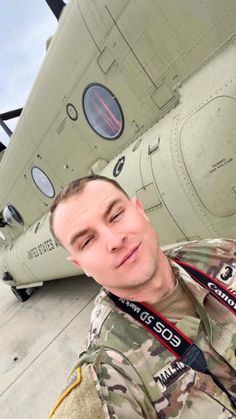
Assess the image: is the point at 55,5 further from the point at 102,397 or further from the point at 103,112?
the point at 102,397

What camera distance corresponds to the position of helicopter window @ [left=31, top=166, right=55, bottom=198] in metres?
5.12

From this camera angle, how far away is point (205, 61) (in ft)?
8.28

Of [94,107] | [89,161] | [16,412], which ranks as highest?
[94,107]

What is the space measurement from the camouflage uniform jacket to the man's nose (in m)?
0.22

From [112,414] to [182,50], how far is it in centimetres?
250

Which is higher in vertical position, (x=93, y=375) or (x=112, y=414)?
(x=93, y=375)

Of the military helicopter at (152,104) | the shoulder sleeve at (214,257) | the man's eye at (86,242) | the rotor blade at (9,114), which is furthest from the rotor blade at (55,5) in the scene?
the man's eye at (86,242)

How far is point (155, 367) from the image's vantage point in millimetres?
1129

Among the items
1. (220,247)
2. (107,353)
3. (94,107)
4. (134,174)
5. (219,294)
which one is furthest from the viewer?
(94,107)

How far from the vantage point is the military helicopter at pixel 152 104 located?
2.31 metres

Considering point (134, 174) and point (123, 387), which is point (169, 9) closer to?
point (134, 174)

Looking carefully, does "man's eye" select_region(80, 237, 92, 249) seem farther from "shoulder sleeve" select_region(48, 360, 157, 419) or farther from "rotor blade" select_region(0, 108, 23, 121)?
"rotor blade" select_region(0, 108, 23, 121)

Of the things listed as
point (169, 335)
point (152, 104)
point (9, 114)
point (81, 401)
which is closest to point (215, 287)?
point (169, 335)

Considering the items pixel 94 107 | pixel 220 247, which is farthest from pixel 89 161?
pixel 220 247
